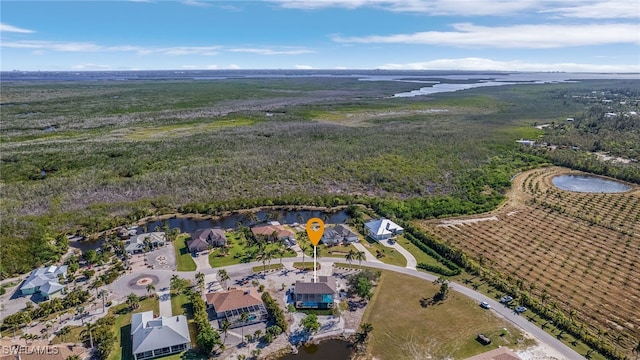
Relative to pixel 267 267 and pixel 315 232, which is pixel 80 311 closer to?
pixel 267 267

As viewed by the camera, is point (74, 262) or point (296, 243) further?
point (296, 243)

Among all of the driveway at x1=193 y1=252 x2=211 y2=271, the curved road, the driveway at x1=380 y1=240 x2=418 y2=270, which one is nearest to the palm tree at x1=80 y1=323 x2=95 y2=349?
the curved road

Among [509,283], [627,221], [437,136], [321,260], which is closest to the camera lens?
[509,283]

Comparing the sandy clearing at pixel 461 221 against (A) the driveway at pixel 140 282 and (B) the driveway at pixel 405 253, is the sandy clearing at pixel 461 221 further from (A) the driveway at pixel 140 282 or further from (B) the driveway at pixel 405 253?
(A) the driveway at pixel 140 282

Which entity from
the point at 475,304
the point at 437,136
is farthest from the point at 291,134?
the point at 475,304

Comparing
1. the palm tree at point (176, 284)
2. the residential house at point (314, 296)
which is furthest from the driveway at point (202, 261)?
the residential house at point (314, 296)

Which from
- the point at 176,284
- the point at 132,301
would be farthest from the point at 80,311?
the point at 176,284

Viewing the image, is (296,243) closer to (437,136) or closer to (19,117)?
(437,136)

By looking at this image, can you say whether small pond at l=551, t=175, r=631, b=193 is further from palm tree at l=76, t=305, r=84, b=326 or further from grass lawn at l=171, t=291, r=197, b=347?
palm tree at l=76, t=305, r=84, b=326
